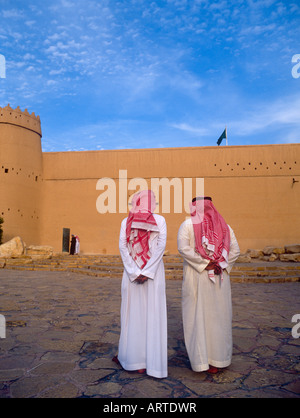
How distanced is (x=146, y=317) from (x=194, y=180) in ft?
47.5

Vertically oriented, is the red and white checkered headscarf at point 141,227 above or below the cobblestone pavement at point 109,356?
above

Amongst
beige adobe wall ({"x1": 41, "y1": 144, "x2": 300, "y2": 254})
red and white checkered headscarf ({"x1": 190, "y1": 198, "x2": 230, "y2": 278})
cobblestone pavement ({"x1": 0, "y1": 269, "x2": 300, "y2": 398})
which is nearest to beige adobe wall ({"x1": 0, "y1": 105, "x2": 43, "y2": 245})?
beige adobe wall ({"x1": 41, "y1": 144, "x2": 300, "y2": 254})

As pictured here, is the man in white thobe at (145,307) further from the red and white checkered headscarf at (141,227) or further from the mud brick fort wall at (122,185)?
the mud brick fort wall at (122,185)

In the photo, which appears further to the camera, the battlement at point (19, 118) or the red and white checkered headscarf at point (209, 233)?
the battlement at point (19, 118)

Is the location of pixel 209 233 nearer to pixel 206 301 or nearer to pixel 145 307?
pixel 206 301

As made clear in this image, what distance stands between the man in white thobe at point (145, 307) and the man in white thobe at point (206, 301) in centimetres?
22

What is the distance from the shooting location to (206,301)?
258cm

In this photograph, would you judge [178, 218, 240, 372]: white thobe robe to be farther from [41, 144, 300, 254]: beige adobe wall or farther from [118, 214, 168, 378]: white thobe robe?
[41, 144, 300, 254]: beige adobe wall

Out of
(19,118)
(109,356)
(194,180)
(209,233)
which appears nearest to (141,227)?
(209,233)

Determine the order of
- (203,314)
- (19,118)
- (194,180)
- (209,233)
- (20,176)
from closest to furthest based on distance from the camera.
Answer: (203,314)
(209,233)
(20,176)
(194,180)
(19,118)

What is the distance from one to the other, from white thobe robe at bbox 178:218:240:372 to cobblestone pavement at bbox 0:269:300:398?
0.14m

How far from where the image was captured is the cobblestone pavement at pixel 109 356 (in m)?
2.13

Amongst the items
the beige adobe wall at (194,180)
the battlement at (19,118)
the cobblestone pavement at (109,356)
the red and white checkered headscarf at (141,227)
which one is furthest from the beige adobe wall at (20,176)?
the red and white checkered headscarf at (141,227)
